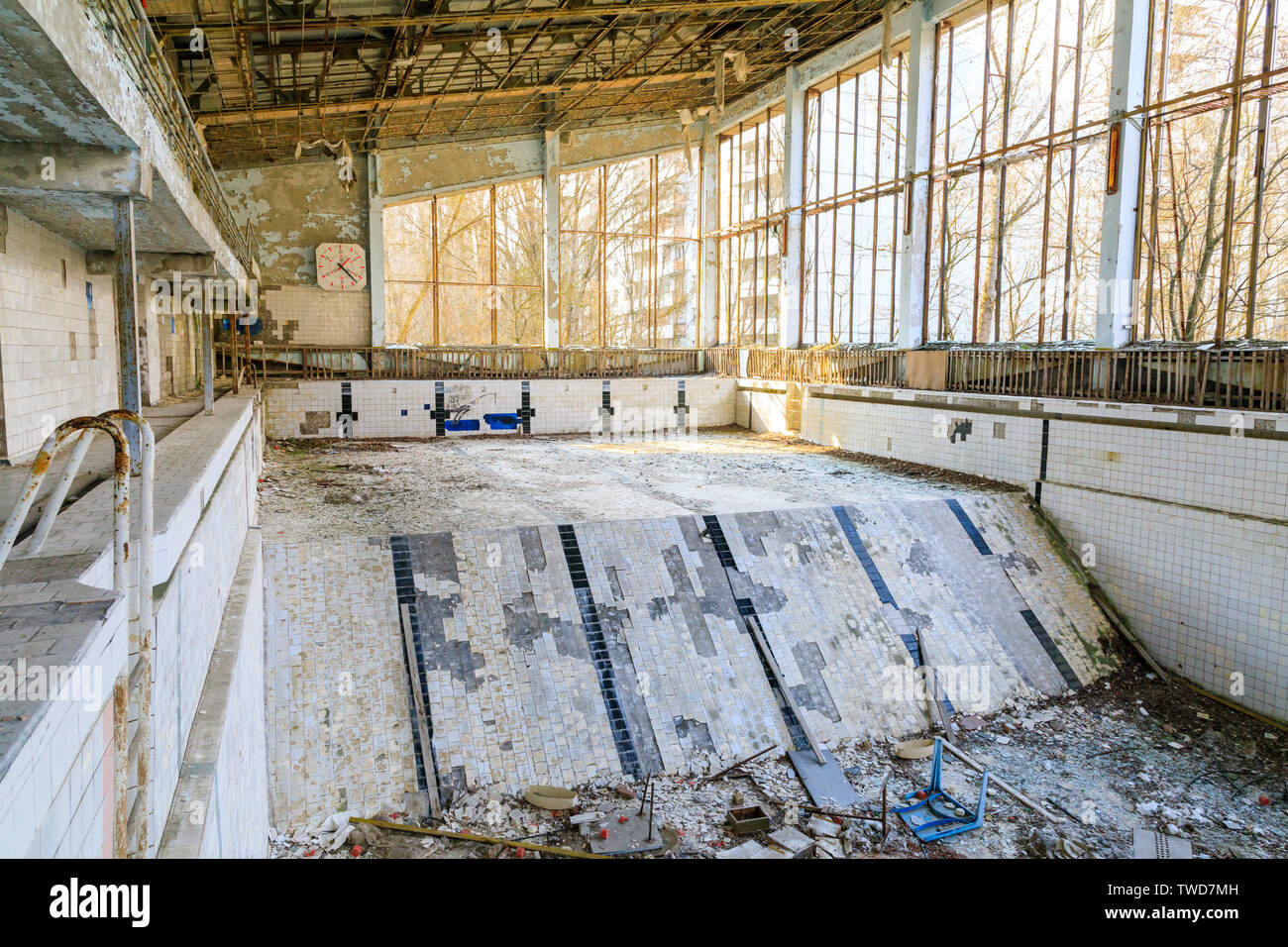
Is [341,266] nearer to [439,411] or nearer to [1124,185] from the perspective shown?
[439,411]

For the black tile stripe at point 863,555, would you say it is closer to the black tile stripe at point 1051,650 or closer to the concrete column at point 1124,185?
the black tile stripe at point 1051,650

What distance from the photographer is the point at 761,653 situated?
714 centimetres

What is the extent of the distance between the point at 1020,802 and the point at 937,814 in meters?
0.76

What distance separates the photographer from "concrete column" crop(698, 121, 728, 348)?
18.2 metres

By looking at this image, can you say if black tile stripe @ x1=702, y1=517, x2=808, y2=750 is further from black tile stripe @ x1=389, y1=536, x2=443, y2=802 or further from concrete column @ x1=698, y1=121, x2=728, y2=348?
concrete column @ x1=698, y1=121, x2=728, y2=348

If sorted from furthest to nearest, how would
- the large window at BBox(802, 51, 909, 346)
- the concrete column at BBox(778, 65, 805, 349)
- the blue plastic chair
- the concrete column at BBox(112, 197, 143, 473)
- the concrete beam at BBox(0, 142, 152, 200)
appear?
the concrete column at BBox(778, 65, 805, 349) < the large window at BBox(802, 51, 909, 346) < the blue plastic chair < the concrete column at BBox(112, 197, 143, 473) < the concrete beam at BBox(0, 142, 152, 200)

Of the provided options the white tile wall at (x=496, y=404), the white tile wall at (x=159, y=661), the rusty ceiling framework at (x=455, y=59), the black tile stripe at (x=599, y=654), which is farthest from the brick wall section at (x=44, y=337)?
the white tile wall at (x=496, y=404)

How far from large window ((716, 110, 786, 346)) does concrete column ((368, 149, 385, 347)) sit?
706 centimetres

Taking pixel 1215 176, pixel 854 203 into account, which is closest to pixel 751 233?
pixel 854 203

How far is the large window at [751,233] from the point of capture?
1661 centimetres

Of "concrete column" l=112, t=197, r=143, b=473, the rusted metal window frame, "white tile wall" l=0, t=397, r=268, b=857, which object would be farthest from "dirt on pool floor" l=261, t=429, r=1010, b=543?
the rusted metal window frame

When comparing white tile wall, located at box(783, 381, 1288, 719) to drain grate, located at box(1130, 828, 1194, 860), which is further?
white tile wall, located at box(783, 381, 1288, 719)
